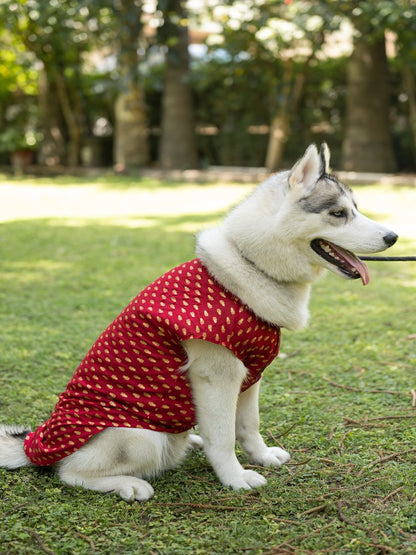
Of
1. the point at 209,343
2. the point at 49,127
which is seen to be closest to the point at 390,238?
the point at 209,343

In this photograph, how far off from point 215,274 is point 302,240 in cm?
40

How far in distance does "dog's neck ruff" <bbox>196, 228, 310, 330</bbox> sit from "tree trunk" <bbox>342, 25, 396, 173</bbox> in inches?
509

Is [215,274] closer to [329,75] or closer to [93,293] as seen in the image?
[93,293]

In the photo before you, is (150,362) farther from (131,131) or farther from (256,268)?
(131,131)

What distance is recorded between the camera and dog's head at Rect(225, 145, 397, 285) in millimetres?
2885

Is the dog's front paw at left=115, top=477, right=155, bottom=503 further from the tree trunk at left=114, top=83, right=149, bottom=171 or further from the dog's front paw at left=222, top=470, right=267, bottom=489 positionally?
the tree trunk at left=114, top=83, right=149, bottom=171

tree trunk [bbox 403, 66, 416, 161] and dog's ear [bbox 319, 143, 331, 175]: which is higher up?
dog's ear [bbox 319, 143, 331, 175]

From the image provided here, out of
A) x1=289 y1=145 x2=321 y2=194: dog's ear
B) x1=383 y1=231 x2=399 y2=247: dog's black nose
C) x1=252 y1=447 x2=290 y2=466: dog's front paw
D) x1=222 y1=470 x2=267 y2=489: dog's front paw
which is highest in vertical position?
x1=289 y1=145 x2=321 y2=194: dog's ear

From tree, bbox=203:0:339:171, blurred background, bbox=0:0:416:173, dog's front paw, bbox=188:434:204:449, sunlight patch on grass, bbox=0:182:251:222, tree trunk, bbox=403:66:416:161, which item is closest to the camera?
dog's front paw, bbox=188:434:204:449

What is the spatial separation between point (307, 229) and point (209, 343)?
2.10ft

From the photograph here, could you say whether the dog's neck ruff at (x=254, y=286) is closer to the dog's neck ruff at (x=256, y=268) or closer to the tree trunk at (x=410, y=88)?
the dog's neck ruff at (x=256, y=268)

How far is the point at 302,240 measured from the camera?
115 inches

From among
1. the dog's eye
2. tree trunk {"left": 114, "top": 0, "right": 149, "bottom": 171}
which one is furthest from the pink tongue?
tree trunk {"left": 114, "top": 0, "right": 149, "bottom": 171}

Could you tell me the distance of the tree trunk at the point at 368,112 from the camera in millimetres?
14961
